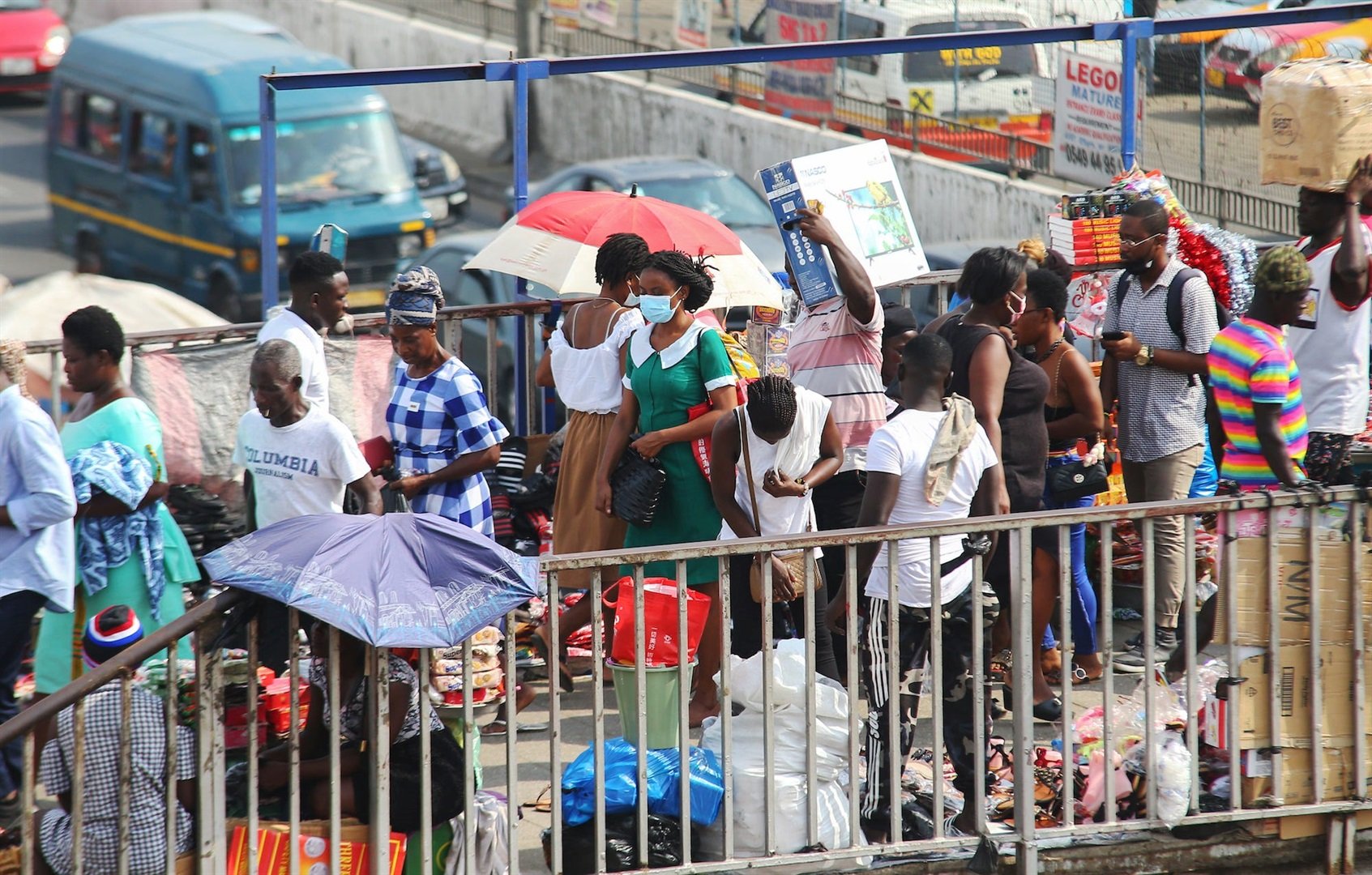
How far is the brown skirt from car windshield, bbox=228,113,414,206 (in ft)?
32.5

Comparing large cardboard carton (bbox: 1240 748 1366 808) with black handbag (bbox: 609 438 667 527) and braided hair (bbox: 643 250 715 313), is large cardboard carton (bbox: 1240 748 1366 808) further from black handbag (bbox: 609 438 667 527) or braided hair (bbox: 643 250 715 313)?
braided hair (bbox: 643 250 715 313)

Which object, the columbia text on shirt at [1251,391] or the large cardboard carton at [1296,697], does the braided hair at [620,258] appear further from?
the large cardboard carton at [1296,697]

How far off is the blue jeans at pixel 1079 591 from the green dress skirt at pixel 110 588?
129 inches

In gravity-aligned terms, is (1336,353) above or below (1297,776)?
above

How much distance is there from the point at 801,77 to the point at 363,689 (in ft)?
50.4

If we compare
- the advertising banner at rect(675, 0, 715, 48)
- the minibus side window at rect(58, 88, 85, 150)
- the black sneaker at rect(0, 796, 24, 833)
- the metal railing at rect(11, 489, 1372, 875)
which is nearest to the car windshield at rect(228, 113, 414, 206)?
the minibus side window at rect(58, 88, 85, 150)

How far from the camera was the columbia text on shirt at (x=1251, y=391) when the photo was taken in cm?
568

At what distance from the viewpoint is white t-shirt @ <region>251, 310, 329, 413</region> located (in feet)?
21.3

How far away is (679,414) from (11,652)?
2.42 m

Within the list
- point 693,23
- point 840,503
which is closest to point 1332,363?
point 840,503

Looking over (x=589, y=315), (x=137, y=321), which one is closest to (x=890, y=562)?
(x=589, y=315)

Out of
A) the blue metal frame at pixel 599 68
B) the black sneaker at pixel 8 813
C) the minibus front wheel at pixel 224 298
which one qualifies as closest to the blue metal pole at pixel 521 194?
the blue metal frame at pixel 599 68

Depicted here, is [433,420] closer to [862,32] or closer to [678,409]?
[678,409]

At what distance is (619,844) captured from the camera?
16.6 feet
